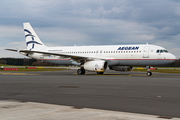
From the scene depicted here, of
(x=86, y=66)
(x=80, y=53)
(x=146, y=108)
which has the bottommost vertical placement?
(x=146, y=108)

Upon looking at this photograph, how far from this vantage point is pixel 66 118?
578cm

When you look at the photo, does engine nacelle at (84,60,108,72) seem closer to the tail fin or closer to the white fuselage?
the white fuselage

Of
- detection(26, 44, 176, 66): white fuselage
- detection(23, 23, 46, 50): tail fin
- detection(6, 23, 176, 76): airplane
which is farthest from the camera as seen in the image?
detection(23, 23, 46, 50): tail fin

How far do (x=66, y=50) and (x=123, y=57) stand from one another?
10.5 meters

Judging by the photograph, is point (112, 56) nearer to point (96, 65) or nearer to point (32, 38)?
point (96, 65)

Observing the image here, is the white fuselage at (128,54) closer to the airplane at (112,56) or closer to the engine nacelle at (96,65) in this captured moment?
the airplane at (112,56)

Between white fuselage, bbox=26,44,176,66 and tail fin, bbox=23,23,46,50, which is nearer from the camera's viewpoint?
white fuselage, bbox=26,44,176,66

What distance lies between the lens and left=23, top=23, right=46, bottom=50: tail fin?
130 ft

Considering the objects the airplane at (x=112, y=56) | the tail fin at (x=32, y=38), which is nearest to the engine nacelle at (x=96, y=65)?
the airplane at (x=112, y=56)

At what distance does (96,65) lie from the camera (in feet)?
97.2

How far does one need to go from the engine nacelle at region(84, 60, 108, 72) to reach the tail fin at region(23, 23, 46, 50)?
1275cm

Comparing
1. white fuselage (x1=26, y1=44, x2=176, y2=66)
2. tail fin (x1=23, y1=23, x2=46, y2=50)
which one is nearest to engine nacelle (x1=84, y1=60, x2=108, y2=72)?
white fuselage (x1=26, y1=44, x2=176, y2=66)

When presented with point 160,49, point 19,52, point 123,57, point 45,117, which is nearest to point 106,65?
point 123,57

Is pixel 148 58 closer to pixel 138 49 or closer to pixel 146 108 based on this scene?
pixel 138 49
